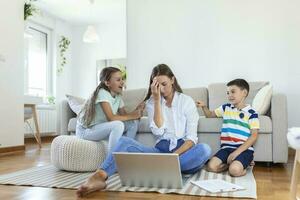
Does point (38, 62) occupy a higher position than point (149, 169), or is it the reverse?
point (38, 62)

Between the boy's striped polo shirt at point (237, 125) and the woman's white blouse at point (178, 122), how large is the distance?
1.44ft

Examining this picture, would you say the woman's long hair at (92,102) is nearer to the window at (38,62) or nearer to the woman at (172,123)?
the woman at (172,123)

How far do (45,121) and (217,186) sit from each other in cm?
453

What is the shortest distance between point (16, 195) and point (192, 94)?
2074 millimetres

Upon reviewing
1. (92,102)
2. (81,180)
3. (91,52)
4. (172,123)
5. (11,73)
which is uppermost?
(91,52)

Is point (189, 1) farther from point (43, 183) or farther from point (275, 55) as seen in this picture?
point (43, 183)

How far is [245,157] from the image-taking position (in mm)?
2211

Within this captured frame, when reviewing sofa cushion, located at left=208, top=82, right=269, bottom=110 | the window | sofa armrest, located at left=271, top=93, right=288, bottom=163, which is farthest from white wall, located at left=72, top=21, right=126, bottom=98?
sofa armrest, located at left=271, top=93, right=288, bottom=163

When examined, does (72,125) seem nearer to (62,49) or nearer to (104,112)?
(104,112)

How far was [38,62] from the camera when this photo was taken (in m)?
6.03

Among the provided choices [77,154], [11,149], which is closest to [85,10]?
[11,149]

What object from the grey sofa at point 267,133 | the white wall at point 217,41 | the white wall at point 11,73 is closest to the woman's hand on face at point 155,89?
A: the grey sofa at point 267,133

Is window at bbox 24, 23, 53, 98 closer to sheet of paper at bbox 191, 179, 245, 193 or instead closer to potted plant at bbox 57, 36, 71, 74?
potted plant at bbox 57, 36, 71, 74

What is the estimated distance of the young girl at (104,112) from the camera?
7.34 ft
